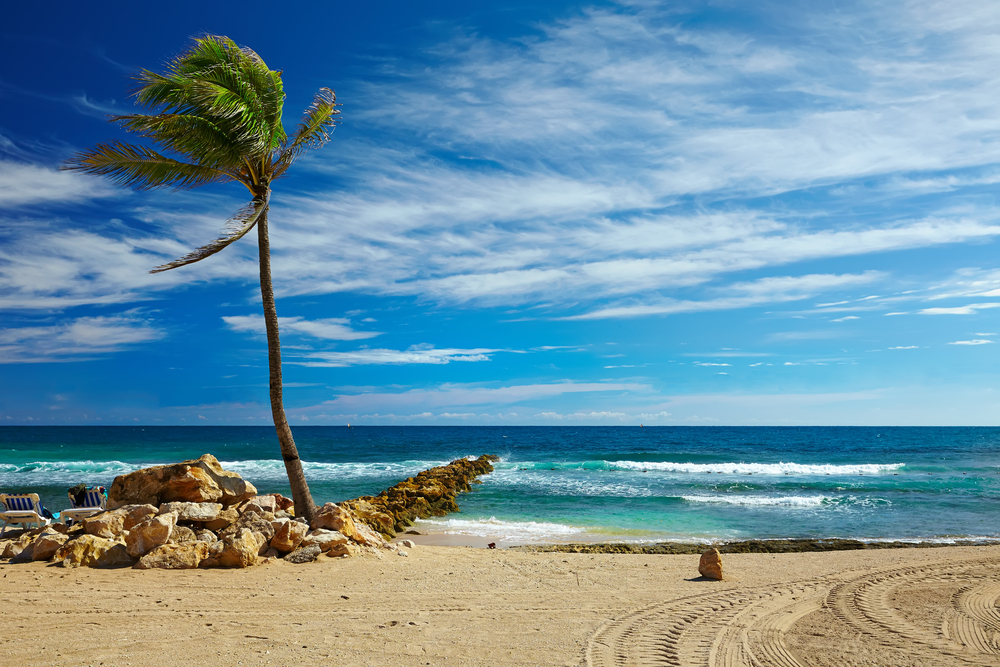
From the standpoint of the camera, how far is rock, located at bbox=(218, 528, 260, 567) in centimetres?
824

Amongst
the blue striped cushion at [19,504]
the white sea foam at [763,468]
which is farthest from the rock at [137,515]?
the white sea foam at [763,468]

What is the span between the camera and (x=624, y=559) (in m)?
10.2

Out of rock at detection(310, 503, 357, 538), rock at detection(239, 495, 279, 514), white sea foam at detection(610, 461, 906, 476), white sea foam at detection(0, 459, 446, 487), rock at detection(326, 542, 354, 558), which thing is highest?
rock at detection(239, 495, 279, 514)

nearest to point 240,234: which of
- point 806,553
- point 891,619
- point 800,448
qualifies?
point 891,619

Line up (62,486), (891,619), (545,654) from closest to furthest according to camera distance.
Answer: (545,654) → (891,619) → (62,486)

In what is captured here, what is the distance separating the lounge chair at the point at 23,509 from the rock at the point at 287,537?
581 centimetres

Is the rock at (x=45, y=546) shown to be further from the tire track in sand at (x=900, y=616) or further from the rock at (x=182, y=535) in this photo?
the tire track in sand at (x=900, y=616)

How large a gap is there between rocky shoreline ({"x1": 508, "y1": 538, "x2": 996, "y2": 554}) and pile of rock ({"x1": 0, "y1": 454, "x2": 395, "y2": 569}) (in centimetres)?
398

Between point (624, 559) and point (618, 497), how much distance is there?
11.8 metres

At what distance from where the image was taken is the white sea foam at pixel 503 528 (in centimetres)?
1401

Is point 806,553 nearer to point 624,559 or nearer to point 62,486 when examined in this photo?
point 624,559

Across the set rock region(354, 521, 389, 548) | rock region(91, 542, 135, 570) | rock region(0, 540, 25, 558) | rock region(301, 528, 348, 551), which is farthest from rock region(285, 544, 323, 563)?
rock region(0, 540, 25, 558)

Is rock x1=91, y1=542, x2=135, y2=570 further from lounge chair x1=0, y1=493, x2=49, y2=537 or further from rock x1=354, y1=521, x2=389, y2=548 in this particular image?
lounge chair x1=0, y1=493, x2=49, y2=537

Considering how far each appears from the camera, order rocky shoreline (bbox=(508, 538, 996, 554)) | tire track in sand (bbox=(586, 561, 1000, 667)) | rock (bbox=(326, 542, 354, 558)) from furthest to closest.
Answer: rocky shoreline (bbox=(508, 538, 996, 554)), rock (bbox=(326, 542, 354, 558)), tire track in sand (bbox=(586, 561, 1000, 667))
